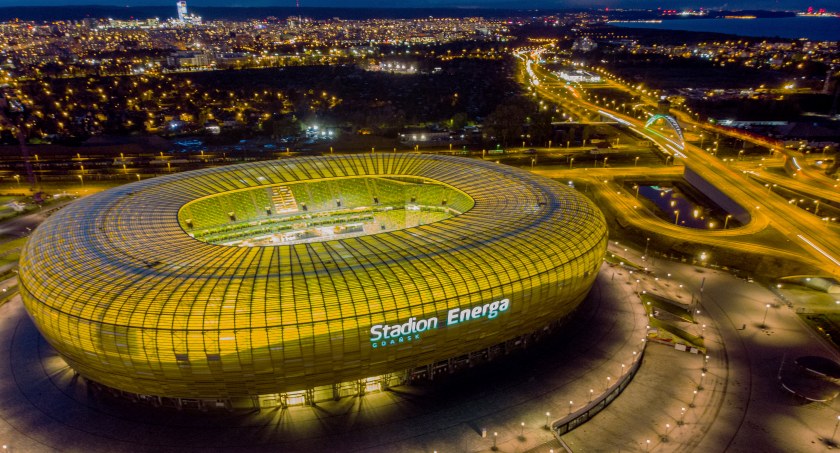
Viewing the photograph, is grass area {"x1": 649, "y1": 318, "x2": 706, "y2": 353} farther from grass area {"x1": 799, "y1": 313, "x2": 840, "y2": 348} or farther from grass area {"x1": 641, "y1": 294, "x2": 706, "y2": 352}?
grass area {"x1": 799, "y1": 313, "x2": 840, "y2": 348}

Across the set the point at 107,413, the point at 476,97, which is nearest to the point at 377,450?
the point at 107,413

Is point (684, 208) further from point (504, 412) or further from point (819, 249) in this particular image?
point (504, 412)

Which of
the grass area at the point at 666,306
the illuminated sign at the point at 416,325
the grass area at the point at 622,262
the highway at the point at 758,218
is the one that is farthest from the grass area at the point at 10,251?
the highway at the point at 758,218

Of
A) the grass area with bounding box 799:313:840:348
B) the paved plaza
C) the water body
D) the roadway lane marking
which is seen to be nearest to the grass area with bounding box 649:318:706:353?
the paved plaza

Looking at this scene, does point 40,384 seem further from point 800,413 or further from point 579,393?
point 800,413

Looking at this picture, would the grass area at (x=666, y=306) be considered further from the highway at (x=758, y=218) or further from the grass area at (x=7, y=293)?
the grass area at (x=7, y=293)

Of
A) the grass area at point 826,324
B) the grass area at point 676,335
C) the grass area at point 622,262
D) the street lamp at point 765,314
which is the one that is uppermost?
the grass area at point 622,262
